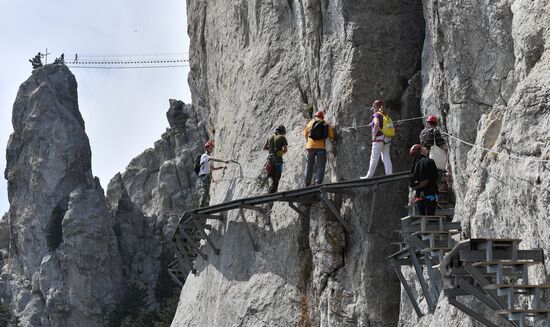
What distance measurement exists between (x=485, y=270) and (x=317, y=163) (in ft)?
34.3

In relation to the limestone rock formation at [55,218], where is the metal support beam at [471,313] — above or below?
below

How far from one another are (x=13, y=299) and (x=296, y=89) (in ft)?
190

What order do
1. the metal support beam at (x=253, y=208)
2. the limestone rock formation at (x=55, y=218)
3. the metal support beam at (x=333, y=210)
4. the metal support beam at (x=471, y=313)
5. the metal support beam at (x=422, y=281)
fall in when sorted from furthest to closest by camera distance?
the limestone rock formation at (x=55, y=218) → the metal support beam at (x=253, y=208) → the metal support beam at (x=333, y=210) → the metal support beam at (x=422, y=281) → the metal support beam at (x=471, y=313)

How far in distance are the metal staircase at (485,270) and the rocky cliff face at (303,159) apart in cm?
507

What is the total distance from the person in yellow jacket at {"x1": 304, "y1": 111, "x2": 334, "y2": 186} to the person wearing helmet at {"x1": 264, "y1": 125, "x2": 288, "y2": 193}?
180cm

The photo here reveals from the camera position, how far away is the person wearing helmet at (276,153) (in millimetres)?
30734

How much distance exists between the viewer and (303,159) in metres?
31.0

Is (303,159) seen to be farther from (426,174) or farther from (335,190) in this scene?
(426,174)

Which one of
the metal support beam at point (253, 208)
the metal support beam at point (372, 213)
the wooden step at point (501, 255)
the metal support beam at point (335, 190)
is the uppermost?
the metal support beam at point (253, 208)

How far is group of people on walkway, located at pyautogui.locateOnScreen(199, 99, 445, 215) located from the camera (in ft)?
74.8

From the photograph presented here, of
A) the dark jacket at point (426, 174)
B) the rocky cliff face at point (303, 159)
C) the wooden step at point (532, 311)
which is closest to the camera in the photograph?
the wooden step at point (532, 311)

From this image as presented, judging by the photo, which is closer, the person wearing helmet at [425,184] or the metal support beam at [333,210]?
the person wearing helmet at [425,184]

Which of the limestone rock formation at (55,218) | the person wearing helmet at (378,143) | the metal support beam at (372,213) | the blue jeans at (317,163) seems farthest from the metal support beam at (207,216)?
the limestone rock formation at (55,218)

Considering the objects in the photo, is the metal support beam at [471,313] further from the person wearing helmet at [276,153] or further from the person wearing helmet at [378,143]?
the person wearing helmet at [276,153]
